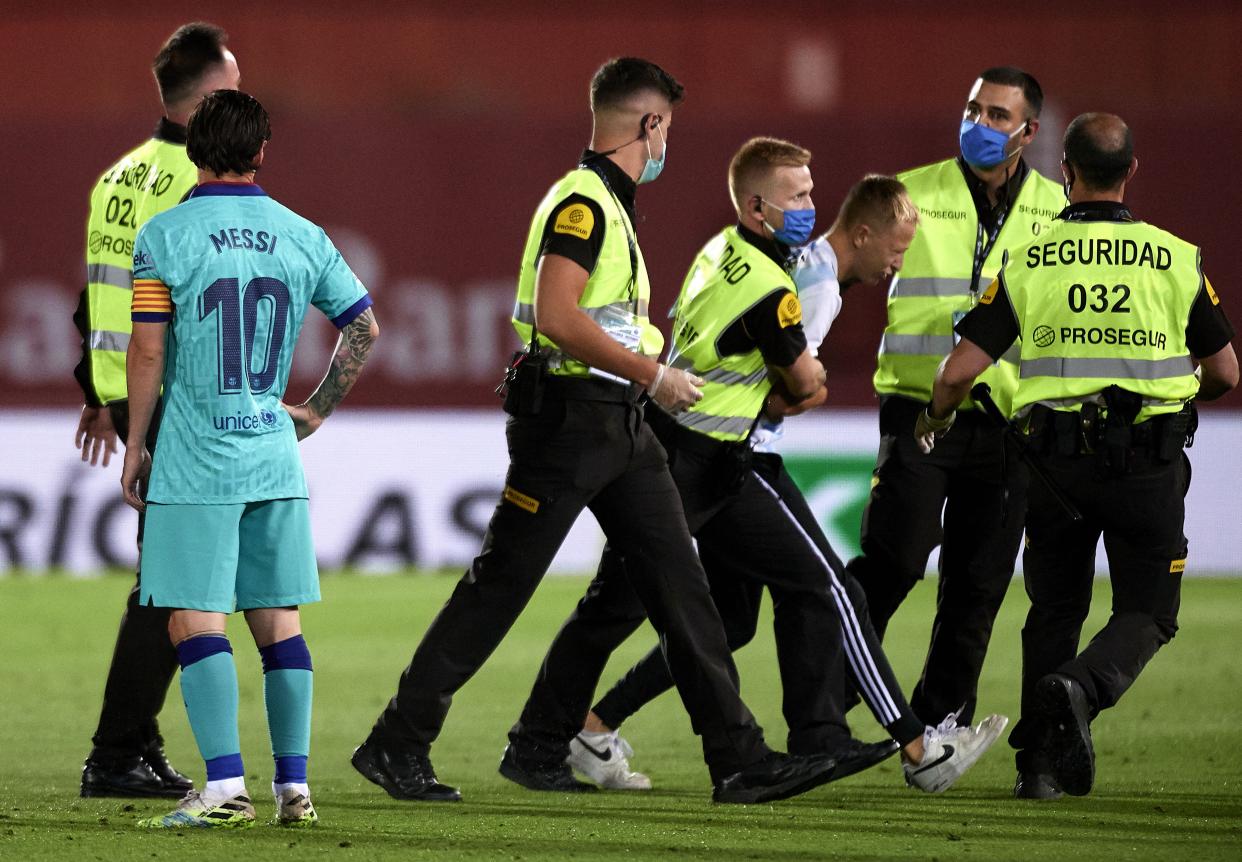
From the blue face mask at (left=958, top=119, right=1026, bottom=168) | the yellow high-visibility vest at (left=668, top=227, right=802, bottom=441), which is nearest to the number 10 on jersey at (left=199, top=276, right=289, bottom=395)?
the yellow high-visibility vest at (left=668, top=227, right=802, bottom=441)

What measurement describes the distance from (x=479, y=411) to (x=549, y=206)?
24.4 ft

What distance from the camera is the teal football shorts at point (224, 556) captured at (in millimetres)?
4609

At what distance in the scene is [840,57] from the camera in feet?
43.5

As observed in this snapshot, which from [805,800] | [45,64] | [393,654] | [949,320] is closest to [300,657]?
[805,800]

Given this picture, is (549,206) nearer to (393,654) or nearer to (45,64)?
(393,654)

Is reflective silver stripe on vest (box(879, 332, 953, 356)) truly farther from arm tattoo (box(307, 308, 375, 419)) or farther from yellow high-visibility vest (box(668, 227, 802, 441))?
arm tattoo (box(307, 308, 375, 419))

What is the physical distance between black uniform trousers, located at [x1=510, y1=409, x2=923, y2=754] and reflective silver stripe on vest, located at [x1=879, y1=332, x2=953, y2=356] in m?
0.75

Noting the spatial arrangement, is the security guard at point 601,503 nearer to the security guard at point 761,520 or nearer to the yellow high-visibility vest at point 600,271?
the yellow high-visibility vest at point 600,271

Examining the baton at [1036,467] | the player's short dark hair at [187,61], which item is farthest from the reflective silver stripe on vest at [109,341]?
the baton at [1036,467]

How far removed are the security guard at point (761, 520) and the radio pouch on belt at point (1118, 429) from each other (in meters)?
0.76

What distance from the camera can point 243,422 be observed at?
463 centimetres

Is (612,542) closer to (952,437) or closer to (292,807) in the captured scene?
(292,807)

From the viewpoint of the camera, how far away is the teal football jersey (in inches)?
181

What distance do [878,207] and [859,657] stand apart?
51.0 inches
